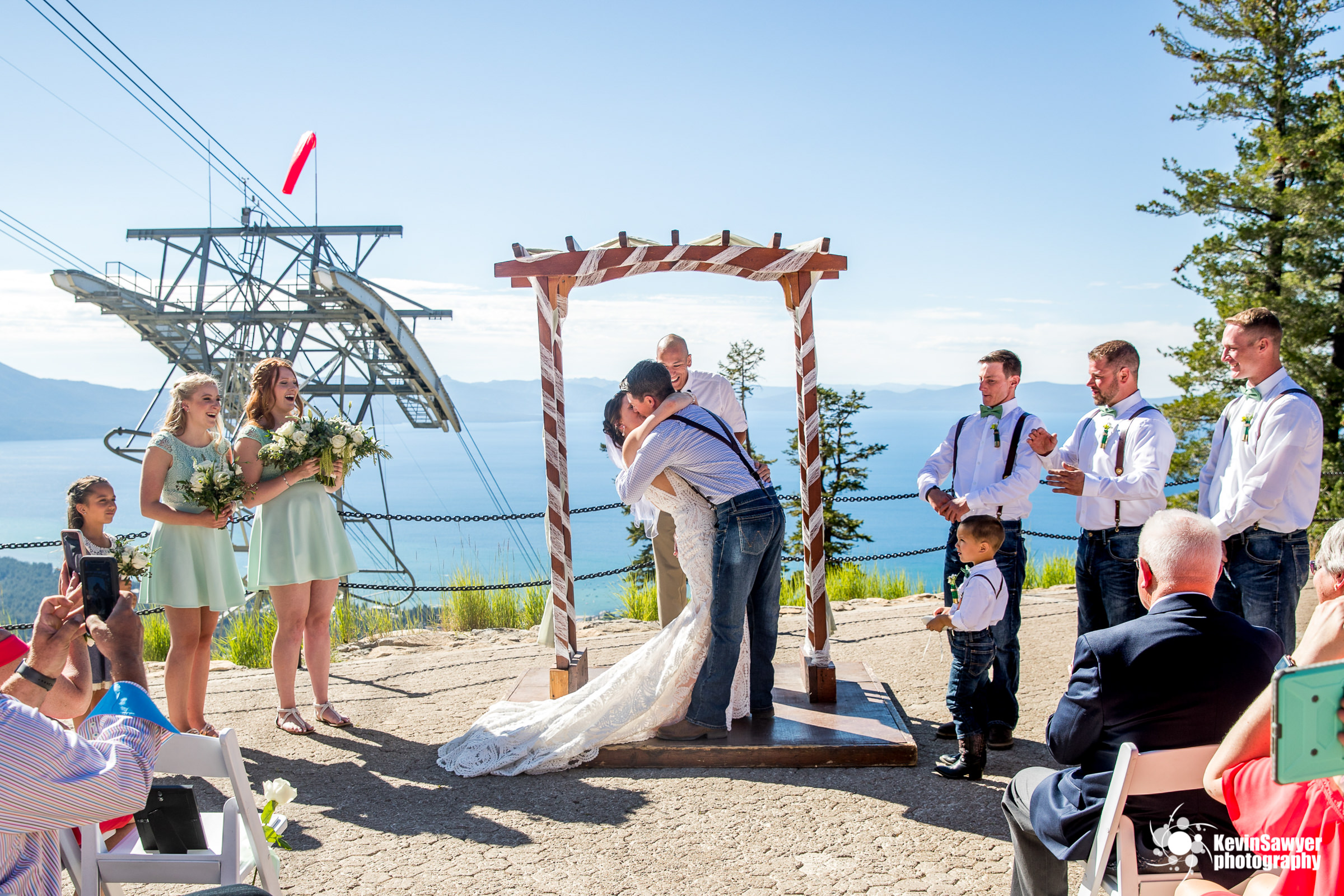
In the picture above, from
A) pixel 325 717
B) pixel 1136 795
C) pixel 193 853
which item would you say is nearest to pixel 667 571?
pixel 325 717

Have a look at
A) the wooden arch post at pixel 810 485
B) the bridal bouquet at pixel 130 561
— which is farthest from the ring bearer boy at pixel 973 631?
the bridal bouquet at pixel 130 561

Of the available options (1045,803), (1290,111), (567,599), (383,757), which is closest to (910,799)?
(1045,803)

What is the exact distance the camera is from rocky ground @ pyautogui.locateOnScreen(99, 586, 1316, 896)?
3.55 meters

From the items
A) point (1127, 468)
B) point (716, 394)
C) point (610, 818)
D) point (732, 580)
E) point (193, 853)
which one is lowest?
point (610, 818)

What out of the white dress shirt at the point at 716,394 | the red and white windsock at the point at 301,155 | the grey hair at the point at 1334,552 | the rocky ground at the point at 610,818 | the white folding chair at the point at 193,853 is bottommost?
the rocky ground at the point at 610,818

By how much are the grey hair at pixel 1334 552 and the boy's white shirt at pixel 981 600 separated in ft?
5.08

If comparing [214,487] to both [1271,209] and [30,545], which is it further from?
[1271,209]

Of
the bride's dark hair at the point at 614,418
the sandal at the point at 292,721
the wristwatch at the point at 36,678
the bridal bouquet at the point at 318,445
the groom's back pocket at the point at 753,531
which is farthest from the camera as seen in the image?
the sandal at the point at 292,721

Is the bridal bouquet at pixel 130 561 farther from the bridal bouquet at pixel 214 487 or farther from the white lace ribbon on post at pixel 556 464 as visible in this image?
the white lace ribbon on post at pixel 556 464

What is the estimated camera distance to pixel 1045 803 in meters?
2.72

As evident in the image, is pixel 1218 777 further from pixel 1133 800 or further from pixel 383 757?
pixel 383 757

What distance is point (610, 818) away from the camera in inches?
163

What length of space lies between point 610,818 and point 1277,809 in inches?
112

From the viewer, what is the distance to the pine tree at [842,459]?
59.7 feet
